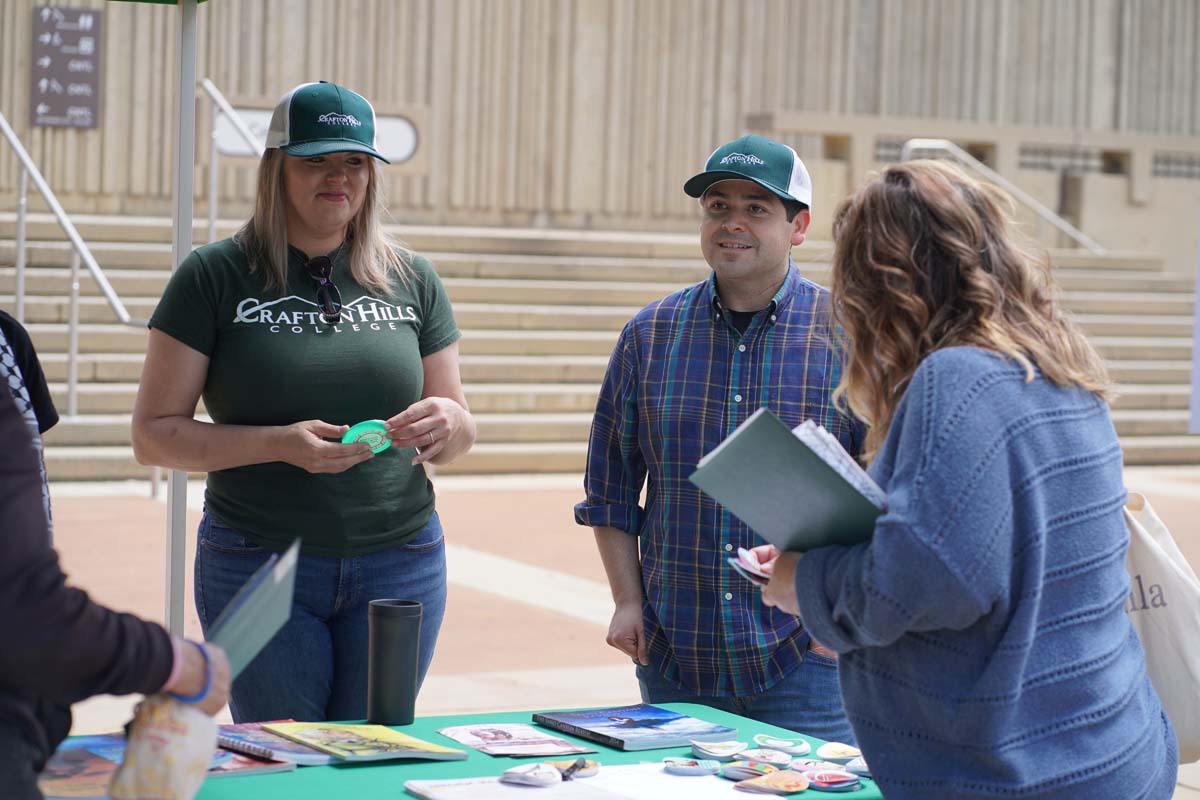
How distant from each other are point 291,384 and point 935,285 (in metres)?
1.41

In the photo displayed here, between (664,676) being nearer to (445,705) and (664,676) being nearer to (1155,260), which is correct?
(445,705)

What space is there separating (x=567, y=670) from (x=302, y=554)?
9.07ft

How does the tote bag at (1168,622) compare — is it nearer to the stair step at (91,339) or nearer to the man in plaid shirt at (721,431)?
the man in plaid shirt at (721,431)

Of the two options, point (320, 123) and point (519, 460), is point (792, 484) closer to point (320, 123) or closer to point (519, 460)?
point (320, 123)

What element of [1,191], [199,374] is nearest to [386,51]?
[1,191]

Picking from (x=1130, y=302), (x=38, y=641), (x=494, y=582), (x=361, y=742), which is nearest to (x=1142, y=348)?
(x=1130, y=302)

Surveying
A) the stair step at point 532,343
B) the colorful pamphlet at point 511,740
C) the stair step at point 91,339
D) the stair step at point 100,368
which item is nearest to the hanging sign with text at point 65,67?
the stair step at point 91,339

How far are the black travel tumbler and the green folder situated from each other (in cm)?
66

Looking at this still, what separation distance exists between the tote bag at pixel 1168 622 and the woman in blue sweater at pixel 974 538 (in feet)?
1.10

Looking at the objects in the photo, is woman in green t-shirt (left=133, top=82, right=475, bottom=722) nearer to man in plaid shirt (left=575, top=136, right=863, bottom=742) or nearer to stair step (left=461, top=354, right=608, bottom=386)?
man in plaid shirt (left=575, top=136, right=863, bottom=742)

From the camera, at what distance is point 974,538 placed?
1.82 m

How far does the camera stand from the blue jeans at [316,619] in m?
2.88

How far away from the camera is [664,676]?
2990mm

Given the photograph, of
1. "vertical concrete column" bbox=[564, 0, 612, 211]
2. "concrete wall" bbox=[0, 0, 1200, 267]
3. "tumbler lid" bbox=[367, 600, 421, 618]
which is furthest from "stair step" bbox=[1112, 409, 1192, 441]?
"tumbler lid" bbox=[367, 600, 421, 618]
